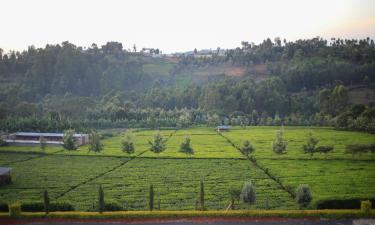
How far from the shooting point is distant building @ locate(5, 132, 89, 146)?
188ft

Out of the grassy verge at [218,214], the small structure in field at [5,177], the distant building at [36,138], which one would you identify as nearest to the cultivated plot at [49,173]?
the small structure in field at [5,177]

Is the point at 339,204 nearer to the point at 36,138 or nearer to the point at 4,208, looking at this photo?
the point at 4,208

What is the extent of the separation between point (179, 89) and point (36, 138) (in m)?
46.7

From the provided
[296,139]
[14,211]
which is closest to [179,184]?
[14,211]

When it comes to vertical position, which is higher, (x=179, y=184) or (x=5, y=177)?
(x=5, y=177)

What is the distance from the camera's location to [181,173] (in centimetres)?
3872

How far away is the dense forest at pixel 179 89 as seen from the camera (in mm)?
77812

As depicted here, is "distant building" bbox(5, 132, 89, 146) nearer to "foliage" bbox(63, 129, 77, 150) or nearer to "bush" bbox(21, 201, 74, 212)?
"foliage" bbox(63, 129, 77, 150)

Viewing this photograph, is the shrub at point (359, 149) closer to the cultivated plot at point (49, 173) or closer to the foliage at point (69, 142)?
the cultivated plot at point (49, 173)

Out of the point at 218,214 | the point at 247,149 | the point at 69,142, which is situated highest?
the point at 69,142

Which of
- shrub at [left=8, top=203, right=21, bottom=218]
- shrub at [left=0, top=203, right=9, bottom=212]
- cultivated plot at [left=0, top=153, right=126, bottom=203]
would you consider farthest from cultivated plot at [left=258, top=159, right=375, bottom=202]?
shrub at [left=0, top=203, right=9, bottom=212]

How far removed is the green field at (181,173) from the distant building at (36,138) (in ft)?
7.90

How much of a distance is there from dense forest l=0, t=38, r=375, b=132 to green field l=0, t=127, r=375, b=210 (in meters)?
18.6

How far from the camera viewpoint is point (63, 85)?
368 feet
